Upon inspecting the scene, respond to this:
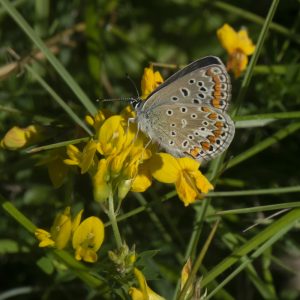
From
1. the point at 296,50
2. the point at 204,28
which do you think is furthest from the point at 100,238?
the point at 204,28

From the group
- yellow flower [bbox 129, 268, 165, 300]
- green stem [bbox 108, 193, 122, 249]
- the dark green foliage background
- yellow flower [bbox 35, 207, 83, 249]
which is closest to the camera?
yellow flower [bbox 129, 268, 165, 300]

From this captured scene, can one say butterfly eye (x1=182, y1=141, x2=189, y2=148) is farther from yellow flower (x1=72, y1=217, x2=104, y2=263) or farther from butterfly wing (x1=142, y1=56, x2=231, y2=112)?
yellow flower (x1=72, y1=217, x2=104, y2=263)

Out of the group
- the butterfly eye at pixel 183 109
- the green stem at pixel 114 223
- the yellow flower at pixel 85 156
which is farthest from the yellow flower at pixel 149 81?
the green stem at pixel 114 223

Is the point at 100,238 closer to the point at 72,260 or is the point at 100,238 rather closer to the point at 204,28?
the point at 72,260

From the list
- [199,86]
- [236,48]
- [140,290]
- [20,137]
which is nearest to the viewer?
[140,290]

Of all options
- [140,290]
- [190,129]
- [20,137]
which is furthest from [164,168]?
[20,137]

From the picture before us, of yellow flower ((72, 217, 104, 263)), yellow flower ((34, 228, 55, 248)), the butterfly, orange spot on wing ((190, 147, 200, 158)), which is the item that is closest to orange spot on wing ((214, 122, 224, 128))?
the butterfly

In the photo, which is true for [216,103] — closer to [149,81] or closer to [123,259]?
[149,81]
